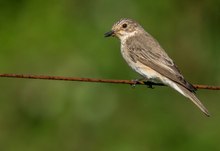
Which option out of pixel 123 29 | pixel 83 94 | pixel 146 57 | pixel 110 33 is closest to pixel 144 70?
pixel 146 57

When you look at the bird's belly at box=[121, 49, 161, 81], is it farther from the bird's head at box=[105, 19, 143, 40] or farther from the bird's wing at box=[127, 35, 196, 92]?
the bird's head at box=[105, 19, 143, 40]

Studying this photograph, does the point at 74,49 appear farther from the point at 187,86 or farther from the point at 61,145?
the point at 187,86

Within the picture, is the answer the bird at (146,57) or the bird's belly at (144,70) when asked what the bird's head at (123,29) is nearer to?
the bird at (146,57)

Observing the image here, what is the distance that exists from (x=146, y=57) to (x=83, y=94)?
157 cm

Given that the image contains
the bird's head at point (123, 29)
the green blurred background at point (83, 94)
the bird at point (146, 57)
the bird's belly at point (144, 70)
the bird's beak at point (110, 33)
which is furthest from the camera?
the green blurred background at point (83, 94)

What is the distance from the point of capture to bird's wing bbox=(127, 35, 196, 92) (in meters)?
12.0

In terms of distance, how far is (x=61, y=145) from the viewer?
13.9 metres

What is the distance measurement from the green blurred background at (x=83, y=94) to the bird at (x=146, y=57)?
0.75m

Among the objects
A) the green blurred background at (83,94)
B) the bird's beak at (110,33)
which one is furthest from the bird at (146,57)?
the green blurred background at (83,94)

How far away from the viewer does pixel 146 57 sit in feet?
41.3

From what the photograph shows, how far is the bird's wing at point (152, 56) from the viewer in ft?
39.4

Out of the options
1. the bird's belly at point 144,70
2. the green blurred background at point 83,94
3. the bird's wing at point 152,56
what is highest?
the bird's wing at point 152,56

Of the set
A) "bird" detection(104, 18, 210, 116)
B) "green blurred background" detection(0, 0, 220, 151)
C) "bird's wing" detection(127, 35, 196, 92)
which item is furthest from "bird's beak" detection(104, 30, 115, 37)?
"green blurred background" detection(0, 0, 220, 151)

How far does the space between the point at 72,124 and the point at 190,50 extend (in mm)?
2470
